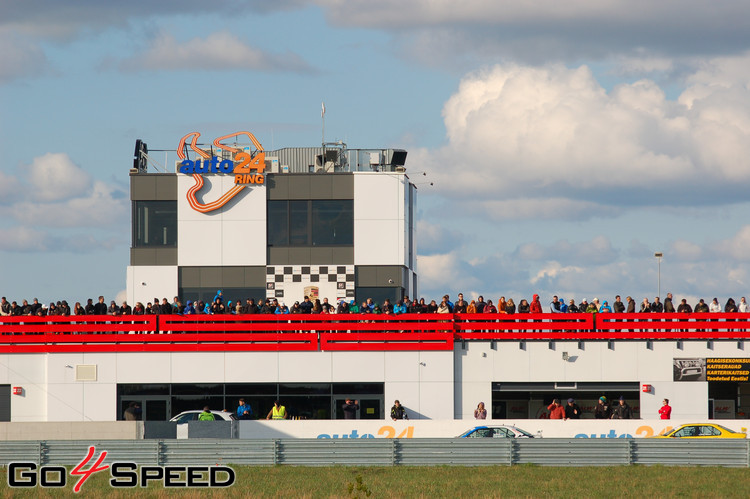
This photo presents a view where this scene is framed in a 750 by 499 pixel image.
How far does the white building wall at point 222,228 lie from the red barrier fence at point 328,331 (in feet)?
19.3

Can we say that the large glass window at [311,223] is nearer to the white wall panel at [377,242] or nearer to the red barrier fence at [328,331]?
the white wall panel at [377,242]

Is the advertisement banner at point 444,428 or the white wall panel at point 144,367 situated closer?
the advertisement banner at point 444,428

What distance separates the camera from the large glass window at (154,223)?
Answer: 49875mm

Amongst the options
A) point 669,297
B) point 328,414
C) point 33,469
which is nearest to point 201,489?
point 33,469

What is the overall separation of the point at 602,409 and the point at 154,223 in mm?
20099

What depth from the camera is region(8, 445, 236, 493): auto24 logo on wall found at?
29.9 meters

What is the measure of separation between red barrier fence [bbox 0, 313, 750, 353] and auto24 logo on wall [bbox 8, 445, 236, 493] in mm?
10114

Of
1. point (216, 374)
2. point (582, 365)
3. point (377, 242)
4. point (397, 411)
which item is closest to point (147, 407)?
point (216, 374)

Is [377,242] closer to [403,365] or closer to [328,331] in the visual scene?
[328,331]

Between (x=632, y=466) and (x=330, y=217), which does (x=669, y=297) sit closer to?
(x=632, y=466)

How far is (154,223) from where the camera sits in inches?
1973

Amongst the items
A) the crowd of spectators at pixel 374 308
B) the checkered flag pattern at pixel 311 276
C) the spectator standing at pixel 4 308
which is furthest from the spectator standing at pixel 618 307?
the spectator standing at pixel 4 308

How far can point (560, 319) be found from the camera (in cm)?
4372

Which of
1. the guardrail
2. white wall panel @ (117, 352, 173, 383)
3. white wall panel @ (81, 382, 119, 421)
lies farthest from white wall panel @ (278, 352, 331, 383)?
the guardrail
